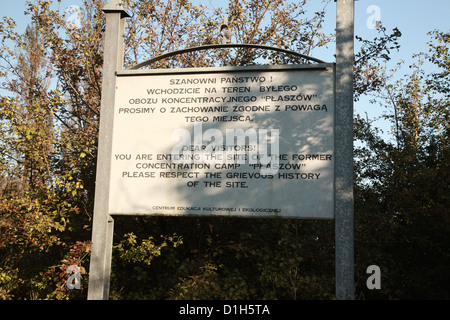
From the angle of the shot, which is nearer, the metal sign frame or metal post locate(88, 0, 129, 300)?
the metal sign frame

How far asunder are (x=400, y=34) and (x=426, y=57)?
9.47 m

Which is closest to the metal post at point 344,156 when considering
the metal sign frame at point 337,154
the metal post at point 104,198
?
the metal sign frame at point 337,154

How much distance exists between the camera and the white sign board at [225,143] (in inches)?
196

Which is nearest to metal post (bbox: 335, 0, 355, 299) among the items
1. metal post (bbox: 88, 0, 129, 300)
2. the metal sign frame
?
the metal sign frame

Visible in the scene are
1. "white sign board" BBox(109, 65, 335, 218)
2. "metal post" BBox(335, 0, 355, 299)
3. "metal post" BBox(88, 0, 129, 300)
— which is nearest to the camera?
"metal post" BBox(335, 0, 355, 299)

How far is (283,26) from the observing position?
840cm

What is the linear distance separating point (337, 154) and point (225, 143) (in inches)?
53.1

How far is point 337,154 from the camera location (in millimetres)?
4922

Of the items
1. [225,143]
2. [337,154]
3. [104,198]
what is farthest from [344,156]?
[104,198]

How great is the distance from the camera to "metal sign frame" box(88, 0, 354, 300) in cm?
482

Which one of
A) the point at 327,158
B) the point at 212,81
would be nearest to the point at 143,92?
the point at 212,81

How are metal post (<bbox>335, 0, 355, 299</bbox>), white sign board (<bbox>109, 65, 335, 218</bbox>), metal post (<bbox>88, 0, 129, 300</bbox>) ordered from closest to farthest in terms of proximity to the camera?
1. metal post (<bbox>335, 0, 355, 299</bbox>)
2. white sign board (<bbox>109, 65, 335, 218</bbox>)
3. metal post (<bbox>88, 0, 129, 300</bbox>)

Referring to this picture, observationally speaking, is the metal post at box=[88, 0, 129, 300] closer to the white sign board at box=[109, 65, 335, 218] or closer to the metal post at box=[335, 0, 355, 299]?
the white sign board at box=[109, 65, 335, 218]

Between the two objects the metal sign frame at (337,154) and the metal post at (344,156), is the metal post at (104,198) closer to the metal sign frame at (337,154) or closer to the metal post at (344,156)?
the metal sign frame at (337,154)
